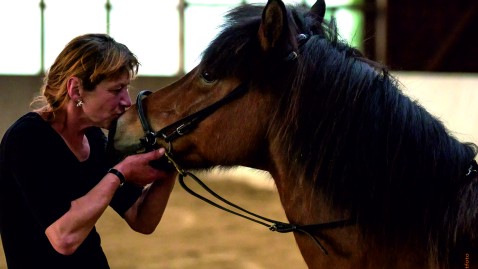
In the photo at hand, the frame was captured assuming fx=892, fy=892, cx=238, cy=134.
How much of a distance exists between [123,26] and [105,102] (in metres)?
5.07

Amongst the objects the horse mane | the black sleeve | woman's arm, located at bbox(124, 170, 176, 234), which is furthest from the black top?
the horse mane

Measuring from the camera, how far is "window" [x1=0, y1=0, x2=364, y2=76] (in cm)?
748

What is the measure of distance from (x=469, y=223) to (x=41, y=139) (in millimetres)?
1265

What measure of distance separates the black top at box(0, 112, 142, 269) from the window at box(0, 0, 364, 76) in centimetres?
466

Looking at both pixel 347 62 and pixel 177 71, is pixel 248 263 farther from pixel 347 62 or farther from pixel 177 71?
pixel 347 62

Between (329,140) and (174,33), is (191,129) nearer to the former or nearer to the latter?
(329,140)

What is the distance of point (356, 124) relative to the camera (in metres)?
2.34

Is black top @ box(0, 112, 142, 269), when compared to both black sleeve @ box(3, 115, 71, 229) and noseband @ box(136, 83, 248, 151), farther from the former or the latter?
noseband @ box(136, 83, 248, 151)

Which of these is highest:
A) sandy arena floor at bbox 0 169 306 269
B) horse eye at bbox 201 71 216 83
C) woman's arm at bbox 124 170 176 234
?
horse eye at bbox 201 71 216 83

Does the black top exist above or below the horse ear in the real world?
below

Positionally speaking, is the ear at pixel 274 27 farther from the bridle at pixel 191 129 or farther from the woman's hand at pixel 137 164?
the woman's hand at pixel 137 164

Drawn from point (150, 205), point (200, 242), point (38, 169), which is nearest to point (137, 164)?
point (38, 169)

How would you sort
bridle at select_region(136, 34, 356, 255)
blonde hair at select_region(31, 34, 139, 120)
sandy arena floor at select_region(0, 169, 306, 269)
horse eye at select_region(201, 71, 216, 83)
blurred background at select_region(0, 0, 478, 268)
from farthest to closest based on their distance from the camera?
1. blurred background at select_region(0, 0, 478, 268)
2. sandy arena floor at select_region(0, 169, 306, 269)
3. blonde hair at select_region(31, 34, 139, 120)
4. horse eye at select_region(201, 71, 216, 83)
5. bridle at select_region(136, 34, 356, 255)

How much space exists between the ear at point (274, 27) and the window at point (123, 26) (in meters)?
4.98
